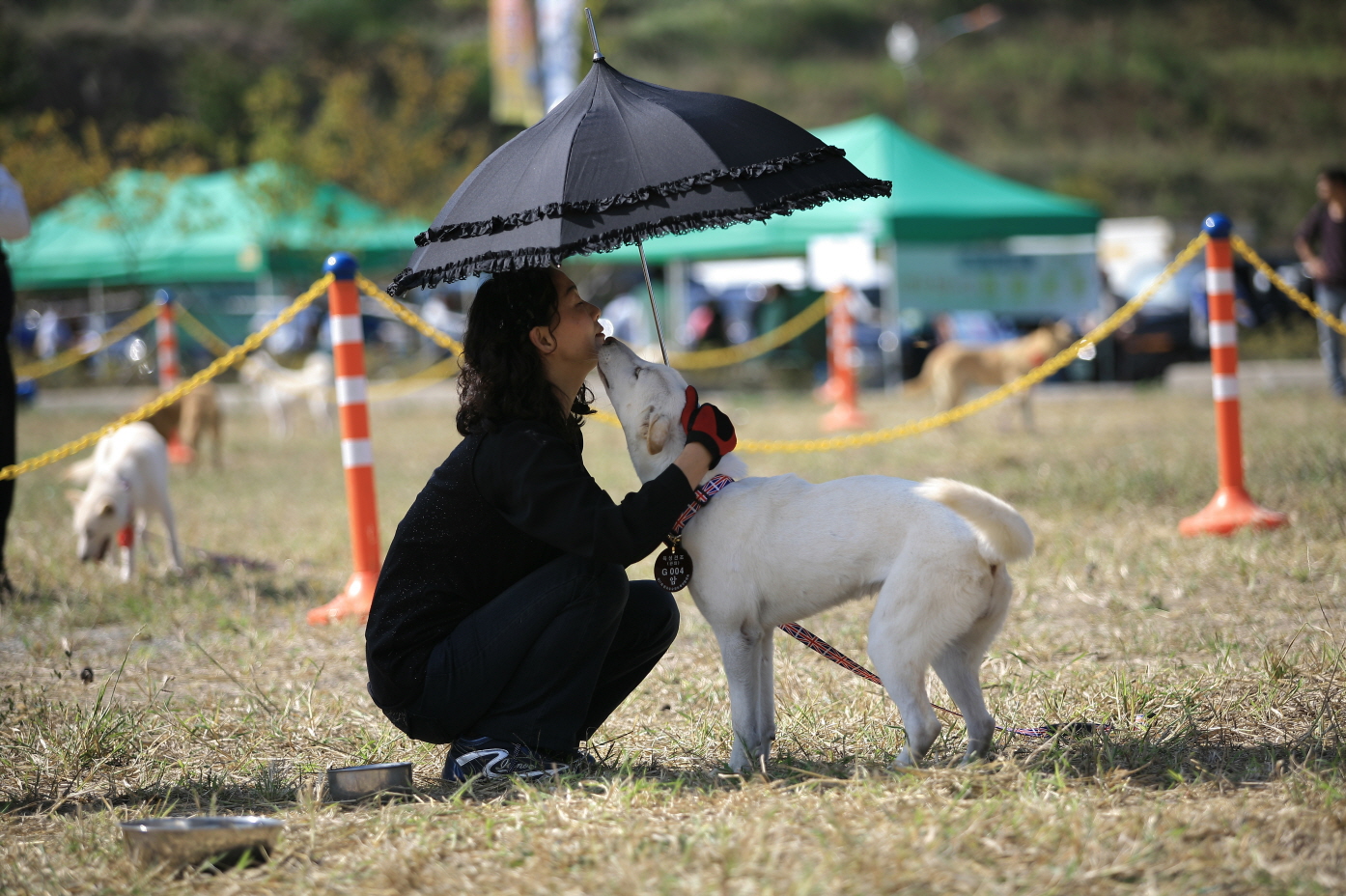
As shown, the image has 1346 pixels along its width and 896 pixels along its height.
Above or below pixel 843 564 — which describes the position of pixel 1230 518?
below

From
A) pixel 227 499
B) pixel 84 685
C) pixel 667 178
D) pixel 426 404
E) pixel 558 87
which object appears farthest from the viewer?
pixel 558 87

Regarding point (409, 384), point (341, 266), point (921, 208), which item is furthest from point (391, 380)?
point (341, 266)

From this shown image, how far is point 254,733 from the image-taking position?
346 centimetres

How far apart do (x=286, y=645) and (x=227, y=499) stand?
415 centimetres

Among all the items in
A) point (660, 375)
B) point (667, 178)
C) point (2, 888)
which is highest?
point (667, 178)

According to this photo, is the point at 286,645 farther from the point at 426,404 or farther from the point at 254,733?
the point at 426,404

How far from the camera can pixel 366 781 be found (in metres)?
2.80

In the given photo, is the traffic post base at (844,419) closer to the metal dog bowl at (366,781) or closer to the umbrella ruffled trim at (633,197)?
the umbrella ruffled trim at (633,197)

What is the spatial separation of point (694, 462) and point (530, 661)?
24.3 inches

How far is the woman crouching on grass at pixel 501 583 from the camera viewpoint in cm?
277

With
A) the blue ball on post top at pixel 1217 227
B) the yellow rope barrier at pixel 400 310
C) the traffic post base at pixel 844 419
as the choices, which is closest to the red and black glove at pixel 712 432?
the yellow rope barrier at pixel 400 310

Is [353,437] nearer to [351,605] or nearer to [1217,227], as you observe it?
[351,605]

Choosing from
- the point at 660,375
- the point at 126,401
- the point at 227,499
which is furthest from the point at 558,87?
the point at 660,375

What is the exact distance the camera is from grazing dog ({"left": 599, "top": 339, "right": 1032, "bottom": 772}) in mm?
2580
